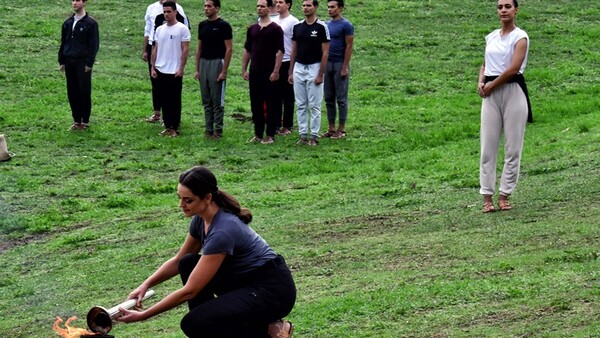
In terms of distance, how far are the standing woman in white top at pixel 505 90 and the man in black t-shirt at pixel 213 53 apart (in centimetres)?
586

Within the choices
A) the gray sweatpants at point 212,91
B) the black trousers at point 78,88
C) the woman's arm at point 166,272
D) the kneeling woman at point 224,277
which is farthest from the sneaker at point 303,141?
the kneeling woman at point 224,277

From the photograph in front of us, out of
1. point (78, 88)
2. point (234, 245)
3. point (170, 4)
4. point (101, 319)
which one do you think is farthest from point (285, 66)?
point (101, 319)

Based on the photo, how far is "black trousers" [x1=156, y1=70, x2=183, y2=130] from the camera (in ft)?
58.0

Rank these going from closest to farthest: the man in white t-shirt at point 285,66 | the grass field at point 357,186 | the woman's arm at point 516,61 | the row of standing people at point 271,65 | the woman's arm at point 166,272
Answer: the woman's arm at point 166,272, the grass field at point 357,186, the woman's arm at point 516,61, the row of standing people at point 271,65, the man in white t-shirt at point 285,66

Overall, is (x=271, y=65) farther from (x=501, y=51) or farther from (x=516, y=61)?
(x=516, y=61)

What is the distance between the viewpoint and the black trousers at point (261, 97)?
17.4 meters

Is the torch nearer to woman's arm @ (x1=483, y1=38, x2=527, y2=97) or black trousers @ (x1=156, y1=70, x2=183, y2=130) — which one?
woman's arm @ (x1=483, y1=38, x2=527, y2=97)

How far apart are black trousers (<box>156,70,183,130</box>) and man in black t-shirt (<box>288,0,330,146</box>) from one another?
5.66 ft

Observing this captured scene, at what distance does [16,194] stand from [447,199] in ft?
17.4

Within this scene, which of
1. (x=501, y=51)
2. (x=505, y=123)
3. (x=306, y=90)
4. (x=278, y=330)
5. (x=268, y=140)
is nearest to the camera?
(x=278, y=330)

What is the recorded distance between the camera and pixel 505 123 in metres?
11.9

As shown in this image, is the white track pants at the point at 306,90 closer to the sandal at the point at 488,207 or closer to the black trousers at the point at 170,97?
the black trousers at the point at 170,97

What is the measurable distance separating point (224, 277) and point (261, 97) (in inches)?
401

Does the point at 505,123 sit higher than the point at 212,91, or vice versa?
the point at 505,123
